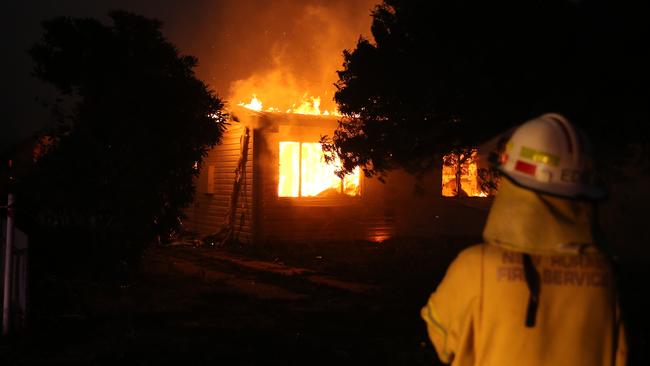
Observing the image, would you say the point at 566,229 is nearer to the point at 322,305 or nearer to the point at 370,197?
the point at 322,305

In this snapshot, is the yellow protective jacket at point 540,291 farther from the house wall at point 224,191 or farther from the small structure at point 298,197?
the house wall at point 224,191

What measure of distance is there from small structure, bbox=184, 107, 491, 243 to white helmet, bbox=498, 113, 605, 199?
12.6 m

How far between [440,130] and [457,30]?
1438 millimetres

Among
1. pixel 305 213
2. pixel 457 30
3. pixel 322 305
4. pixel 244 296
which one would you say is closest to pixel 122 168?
pixel 244 296

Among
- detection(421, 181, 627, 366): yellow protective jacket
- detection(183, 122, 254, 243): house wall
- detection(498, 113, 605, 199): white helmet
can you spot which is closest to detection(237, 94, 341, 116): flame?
detection(183, 122, 254, 243): house wall

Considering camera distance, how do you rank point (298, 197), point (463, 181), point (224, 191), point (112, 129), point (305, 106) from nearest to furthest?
point (112, 129)
point (298, 197)
point (224, 191)
point (305, 106)
point (463, 181)

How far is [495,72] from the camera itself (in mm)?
7836

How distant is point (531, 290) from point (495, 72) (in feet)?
20.4

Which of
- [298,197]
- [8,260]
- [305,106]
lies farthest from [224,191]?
[8,260]

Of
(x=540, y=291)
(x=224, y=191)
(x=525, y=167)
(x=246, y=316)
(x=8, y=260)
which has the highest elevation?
(x=525, y=167)

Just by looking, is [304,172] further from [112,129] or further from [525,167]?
[525,167]

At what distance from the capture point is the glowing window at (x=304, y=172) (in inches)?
629

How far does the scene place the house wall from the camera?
50.7 feet

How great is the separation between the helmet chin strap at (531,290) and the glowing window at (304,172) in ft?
45.0
